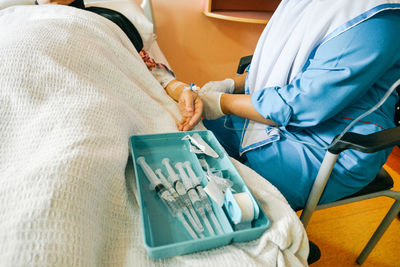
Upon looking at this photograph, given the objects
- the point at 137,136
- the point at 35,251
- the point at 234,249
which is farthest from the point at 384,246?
the point at 35,251

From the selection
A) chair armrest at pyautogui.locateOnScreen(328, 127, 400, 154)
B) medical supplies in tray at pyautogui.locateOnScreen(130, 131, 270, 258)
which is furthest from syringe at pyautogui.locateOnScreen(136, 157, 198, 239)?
chair armrest at pyautogui.locateOnScreen(328, 127, 400, 154)

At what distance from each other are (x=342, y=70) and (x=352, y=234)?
3.57ft

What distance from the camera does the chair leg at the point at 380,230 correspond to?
2.87ft

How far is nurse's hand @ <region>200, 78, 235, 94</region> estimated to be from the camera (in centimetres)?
111

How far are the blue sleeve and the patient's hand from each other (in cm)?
27

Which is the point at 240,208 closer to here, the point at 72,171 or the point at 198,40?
the point at 72,171

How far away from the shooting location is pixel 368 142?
1.73ft

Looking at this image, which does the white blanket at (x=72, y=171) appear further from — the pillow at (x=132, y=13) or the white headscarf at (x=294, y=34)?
the pillow at (x=132, y=13)

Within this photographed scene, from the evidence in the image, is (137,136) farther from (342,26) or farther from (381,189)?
(381,189)

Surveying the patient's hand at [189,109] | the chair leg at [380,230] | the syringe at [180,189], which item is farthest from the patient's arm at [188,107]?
the chair leg at [380,230]

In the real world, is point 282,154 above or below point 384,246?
above

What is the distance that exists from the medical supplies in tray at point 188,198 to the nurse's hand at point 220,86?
0.55 meters

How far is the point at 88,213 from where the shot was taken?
35 cm

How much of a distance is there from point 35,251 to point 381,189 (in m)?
1.00
